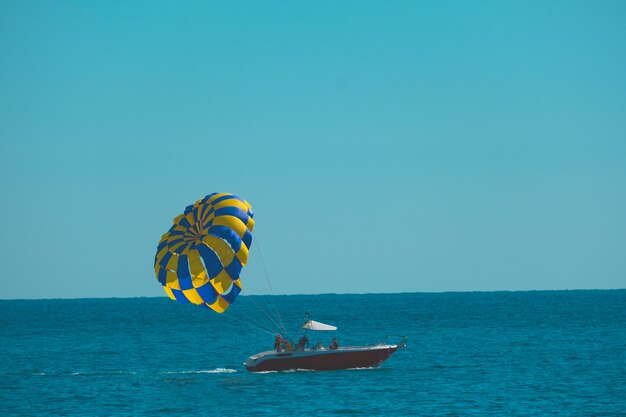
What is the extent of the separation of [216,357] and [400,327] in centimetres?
5408

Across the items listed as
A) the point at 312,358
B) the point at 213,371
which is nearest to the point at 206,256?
the point at 312,358

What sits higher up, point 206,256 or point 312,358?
point 206,256

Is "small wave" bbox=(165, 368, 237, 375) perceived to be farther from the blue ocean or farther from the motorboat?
the motorboat

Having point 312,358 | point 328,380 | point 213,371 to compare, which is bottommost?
point 328,380

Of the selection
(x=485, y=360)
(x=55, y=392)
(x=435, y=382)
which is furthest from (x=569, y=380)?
(x=55, y=392)

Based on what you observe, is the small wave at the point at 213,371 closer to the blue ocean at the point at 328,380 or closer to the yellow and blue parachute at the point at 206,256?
the blue ocean at the point at 328,380

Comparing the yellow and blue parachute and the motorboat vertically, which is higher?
the yellow and blue parachute

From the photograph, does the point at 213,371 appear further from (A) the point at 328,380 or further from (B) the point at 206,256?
(B) the point at 206,256

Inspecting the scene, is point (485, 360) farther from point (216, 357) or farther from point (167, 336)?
point (167, 336)

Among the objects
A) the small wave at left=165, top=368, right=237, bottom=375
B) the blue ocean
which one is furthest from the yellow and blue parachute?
the small wave at left=165, top=368, right=237, bottom=375

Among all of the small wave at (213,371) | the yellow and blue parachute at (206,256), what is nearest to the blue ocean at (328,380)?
the small wave at (213,371)

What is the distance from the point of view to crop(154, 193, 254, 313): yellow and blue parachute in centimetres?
5475

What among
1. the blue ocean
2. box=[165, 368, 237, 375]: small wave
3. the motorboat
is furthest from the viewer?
box=[165, 368, 237, 375]: small wave

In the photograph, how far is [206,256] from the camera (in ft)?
179
